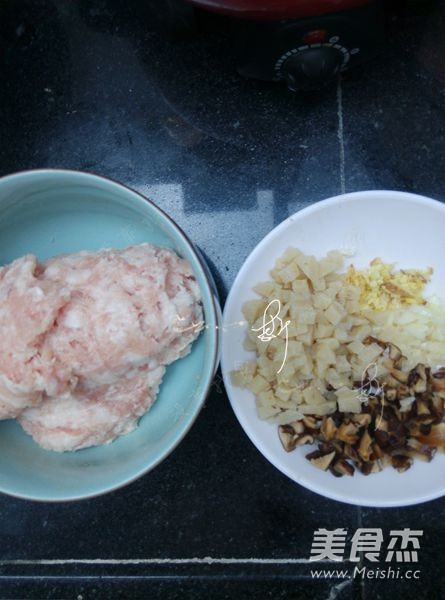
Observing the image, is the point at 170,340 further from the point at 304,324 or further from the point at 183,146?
the point at 183,146

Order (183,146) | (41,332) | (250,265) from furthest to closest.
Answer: (183,146), (250,265), (41,332)

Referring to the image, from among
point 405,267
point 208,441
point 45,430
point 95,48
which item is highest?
point 95,48

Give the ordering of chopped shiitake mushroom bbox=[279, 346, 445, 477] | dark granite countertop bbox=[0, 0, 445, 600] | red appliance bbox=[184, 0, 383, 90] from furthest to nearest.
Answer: dark granite countertop bbox=[0, 0, 445, 600]
chopped shiitake mushroom bbox=[279, 346, 445, 477]
red appliance bbox=[184, 0, 383, 90]

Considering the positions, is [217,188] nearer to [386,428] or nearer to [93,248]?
[93,248]

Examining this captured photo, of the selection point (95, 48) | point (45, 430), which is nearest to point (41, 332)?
point (45, 430)

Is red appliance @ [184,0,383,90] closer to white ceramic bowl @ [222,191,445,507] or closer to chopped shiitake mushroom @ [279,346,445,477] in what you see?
white ceramic bowl @ [222,191,445,507]

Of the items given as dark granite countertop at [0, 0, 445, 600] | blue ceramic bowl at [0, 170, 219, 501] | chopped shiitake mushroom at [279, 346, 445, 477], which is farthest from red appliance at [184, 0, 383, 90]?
chopped shiitake mushroom at [279, 346, 445, 477]

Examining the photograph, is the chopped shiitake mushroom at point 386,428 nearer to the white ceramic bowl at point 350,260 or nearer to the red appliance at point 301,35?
the white ceramic bowl at point 350,260
